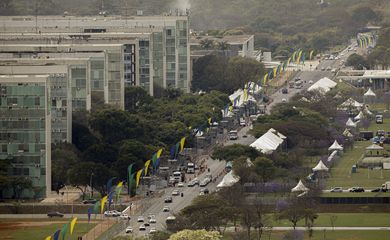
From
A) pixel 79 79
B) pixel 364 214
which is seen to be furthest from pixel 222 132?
pixel 364 214

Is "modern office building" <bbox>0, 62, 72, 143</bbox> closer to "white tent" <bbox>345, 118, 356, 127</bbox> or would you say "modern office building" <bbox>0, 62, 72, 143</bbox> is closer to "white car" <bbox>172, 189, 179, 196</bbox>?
"white car" <bbox>172, 189, 179, 196</bbox>

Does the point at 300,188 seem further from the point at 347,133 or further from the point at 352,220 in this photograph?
the point at 347,133

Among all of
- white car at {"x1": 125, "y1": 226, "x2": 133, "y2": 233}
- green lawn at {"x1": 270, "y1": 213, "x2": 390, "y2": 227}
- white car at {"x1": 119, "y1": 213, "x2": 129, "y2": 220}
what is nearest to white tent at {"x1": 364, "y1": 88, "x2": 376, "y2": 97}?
green lawn at {"x1": 270, "y1": 213, "x2": 390, "y2": 227}

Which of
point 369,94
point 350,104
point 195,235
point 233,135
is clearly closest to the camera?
point 195,235

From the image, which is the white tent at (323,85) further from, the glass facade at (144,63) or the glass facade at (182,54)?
the glass facade at (144,63)

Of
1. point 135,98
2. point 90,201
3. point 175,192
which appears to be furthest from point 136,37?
point 90,201

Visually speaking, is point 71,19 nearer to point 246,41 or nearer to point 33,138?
point 246,41
